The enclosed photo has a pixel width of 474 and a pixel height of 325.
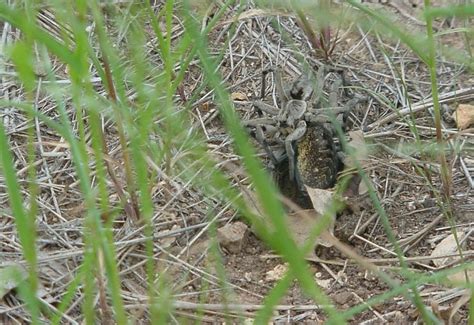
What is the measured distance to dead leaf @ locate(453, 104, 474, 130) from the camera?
72.9 inches

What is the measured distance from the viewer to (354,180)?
5.68ft

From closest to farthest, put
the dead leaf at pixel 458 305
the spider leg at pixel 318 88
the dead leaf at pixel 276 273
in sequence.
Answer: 1. the dead leaf at pixel 458 305
2. the dead leaf at pixel 276 273
3. the spider leg at pixel 318 88

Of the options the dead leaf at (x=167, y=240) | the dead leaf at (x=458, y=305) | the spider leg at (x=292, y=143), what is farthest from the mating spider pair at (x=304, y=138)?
the dead leaf at (x=458, y=305)

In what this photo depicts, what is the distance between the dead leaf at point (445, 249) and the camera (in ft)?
4.96

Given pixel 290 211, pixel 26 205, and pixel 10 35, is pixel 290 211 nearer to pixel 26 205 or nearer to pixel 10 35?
pixel 26 205

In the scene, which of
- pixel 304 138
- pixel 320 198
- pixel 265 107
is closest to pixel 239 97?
pixel 265 107

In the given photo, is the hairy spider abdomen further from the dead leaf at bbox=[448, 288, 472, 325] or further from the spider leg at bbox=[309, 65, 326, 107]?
the dead leaf at bbox=[448, 288, 472, 325]

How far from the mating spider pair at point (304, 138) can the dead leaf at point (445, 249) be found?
28 centimetres

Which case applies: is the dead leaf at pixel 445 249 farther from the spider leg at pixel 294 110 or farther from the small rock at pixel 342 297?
the spider leg at pixel 294 110

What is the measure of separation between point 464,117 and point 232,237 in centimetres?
64

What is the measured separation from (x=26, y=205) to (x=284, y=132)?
0.56 meters

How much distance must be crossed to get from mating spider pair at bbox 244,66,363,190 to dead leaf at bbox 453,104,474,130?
257 millimetres

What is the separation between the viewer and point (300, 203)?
67.9 inches

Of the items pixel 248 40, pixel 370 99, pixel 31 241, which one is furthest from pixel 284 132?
pixel 31 241
